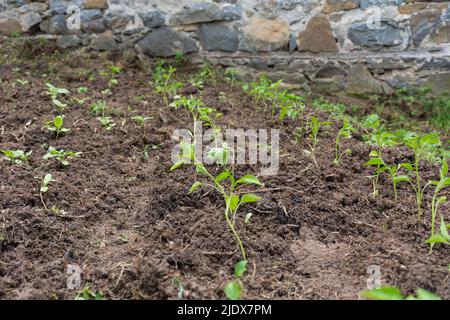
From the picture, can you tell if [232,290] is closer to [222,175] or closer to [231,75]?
[222,175]

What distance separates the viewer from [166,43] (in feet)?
14.2

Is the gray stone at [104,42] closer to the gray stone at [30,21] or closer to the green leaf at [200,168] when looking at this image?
the gray stone at [30,21]

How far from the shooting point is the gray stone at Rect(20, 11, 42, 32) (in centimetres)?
446

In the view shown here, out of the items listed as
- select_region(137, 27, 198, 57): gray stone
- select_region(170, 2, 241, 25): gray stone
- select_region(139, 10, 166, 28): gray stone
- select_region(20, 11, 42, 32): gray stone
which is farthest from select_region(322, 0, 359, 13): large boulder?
select_region(20, 11, 42, 32): gray stone

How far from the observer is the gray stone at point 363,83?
13.5ft

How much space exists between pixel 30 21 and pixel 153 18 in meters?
1.16

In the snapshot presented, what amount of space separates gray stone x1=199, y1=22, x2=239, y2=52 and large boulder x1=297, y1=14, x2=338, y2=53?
0.56m

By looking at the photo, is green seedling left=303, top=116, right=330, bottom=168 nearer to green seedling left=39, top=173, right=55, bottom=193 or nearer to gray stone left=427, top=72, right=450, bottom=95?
green seedling left=39, top=173, right=55, bottom=193

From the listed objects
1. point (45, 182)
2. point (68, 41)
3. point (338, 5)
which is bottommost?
point (45, 182)

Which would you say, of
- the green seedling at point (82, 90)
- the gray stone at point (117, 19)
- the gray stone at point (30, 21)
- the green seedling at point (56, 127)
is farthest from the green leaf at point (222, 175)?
the gray stone at point (30, 21)

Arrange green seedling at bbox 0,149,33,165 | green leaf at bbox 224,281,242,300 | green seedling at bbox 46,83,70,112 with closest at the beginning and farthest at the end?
green leaf at bbox 224,281,242,300
green seedling at bbox 0,149,33,165
green seedling at bbox 46,83,70,112

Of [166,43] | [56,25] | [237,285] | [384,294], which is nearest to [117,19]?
[166,43]
